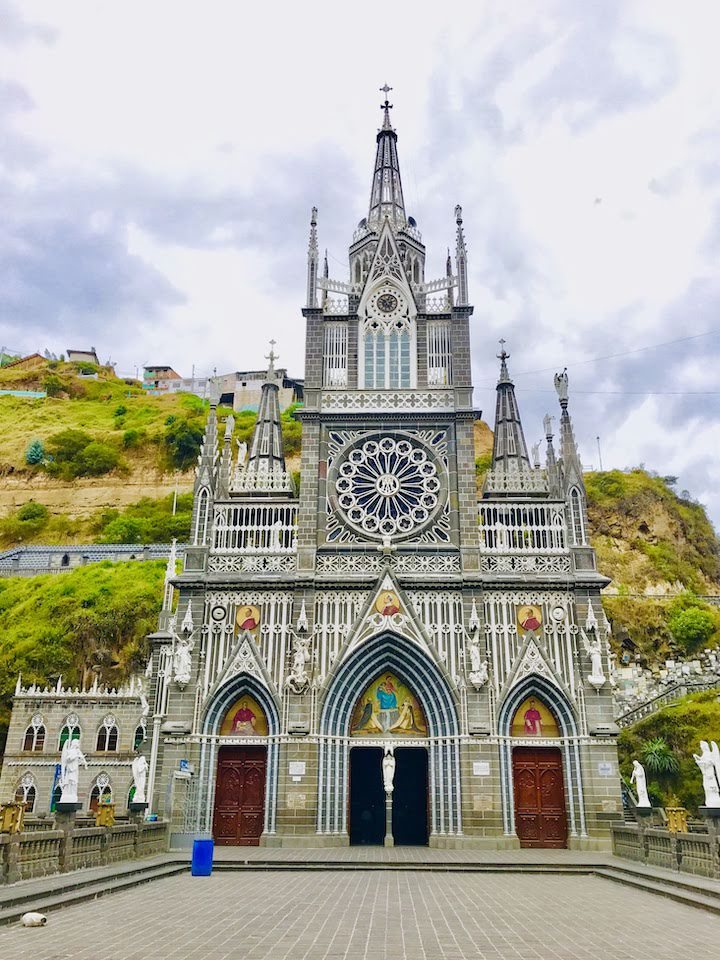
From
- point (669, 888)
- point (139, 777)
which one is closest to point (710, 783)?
point (669, 888)

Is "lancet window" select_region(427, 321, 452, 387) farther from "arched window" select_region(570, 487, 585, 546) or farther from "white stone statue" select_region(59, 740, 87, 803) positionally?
"white stone statue" select_region(59, 740, 87, 803)

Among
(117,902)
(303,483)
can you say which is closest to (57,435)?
(303,483)

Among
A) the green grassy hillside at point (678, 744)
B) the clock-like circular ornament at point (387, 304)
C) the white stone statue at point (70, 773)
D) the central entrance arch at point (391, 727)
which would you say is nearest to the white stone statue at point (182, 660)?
the central entrance arch at point (391, 727)

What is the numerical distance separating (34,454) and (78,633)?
49.0 meters

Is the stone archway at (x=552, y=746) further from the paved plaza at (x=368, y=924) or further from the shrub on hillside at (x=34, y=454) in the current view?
the shrub on hillside at (x=34, y=454)

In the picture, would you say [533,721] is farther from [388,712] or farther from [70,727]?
[70,727]

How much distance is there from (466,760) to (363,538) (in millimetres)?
8687

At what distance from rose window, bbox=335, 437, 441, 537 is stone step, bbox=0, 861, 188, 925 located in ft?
48.1

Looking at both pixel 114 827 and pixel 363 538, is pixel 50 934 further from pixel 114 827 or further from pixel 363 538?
pixel 363 538

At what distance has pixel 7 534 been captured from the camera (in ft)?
292

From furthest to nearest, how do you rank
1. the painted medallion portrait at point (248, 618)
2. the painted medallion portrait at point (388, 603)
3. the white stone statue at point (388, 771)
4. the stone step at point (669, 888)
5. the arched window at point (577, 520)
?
1. the arched window at point (577, 520)
2. the painted medallion portrait at point (248, 618)
3. the painted medallion portrait at point (388, 603)
4. the white stone statue at point (388, 771)
5. the stone step at point (669, 888)

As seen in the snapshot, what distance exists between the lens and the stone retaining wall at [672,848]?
17125mm

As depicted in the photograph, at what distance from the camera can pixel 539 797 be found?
88.7 feet

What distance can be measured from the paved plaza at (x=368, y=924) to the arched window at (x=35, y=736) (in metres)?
29.7
